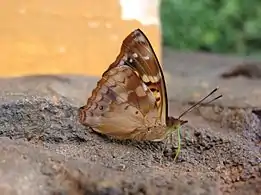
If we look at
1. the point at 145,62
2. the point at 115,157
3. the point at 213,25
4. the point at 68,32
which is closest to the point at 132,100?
the point at 145,62

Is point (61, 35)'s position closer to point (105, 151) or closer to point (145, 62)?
point (145, 62)

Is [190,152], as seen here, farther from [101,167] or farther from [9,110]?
[9,110]

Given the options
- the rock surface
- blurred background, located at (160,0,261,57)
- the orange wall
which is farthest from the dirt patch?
blurred background, located at (160,0,261,57)

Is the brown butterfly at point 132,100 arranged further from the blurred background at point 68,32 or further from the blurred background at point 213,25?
the blurred background at point 213,25

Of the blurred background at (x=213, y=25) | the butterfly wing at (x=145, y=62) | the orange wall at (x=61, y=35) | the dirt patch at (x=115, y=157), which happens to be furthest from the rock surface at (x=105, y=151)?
the blurred background at (x=213, y=25)

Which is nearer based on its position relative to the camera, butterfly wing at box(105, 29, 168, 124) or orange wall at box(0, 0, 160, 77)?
→ butterfly wing at box(105, 29, 168, 124)

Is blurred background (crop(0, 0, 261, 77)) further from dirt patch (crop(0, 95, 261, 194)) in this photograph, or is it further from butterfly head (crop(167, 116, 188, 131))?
butterfly head (crop(167, 116, 188, 131))

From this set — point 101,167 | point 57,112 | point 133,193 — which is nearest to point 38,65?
point 57,112
